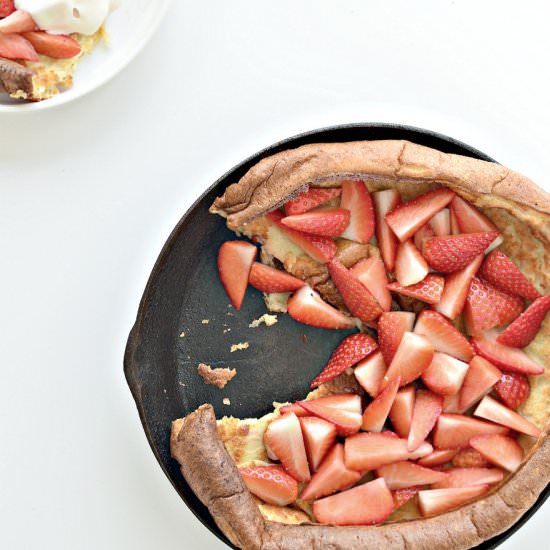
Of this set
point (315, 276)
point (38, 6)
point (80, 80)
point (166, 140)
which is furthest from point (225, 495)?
point (38, 6)

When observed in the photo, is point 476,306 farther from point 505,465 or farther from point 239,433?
point 239,433

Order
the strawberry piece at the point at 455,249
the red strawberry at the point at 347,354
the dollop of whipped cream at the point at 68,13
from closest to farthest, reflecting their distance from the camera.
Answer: the strawberry piece at the point at 455,249 → the red strawberry at the point at 347,354 → the dollop of whipped cream at the point at 68,13

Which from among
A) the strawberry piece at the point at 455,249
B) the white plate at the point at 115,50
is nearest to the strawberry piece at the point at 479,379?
the strawberry piece at the point at 455,249

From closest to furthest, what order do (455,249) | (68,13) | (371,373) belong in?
(455,249)
(371,373)
(68,13)

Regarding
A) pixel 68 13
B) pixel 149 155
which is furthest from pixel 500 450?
pixel 68 13

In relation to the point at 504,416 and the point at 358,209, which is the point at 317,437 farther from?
the point at 358,209

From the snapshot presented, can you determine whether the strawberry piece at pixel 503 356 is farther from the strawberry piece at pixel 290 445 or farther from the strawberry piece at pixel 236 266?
the strawberry piece at pixel 236 266
